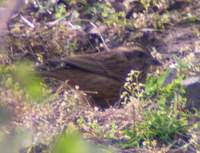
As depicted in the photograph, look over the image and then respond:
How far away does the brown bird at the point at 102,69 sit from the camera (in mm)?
5695

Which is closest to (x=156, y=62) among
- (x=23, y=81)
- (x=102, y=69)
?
(x=102, y=69)

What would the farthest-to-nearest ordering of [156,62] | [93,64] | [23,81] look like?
[156,62] < [93,64] < [23,81]

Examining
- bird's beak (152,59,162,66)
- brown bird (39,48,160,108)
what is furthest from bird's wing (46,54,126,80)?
bird's beak (152,59,162,66)

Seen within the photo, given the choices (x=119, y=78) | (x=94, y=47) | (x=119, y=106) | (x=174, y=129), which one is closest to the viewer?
(x=174, y=129)

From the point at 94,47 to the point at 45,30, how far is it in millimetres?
540

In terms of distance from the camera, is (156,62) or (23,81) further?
(156,62)

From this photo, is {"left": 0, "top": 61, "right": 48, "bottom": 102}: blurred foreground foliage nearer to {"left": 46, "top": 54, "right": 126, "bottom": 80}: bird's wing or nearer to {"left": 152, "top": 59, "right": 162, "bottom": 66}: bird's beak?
{"left": 46, "top": 54, "right": 126, "bottom": 80}: bird's wing

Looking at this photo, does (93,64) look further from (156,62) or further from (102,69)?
(156,62)

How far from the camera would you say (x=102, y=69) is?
614 centimetres

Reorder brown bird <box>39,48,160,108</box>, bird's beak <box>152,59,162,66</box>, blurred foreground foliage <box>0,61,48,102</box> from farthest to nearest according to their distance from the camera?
bird's beak <box>152,59,162,66</box>, brown bird <box>39,48,160,108</box>, blurred foreground foliage <box>0,61,48,102</box>

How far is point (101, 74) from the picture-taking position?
6.07 metres

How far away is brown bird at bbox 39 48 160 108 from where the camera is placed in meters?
5.70

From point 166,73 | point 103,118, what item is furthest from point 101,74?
point 103,118

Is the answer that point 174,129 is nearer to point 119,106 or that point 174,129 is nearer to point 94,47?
point 119,106
